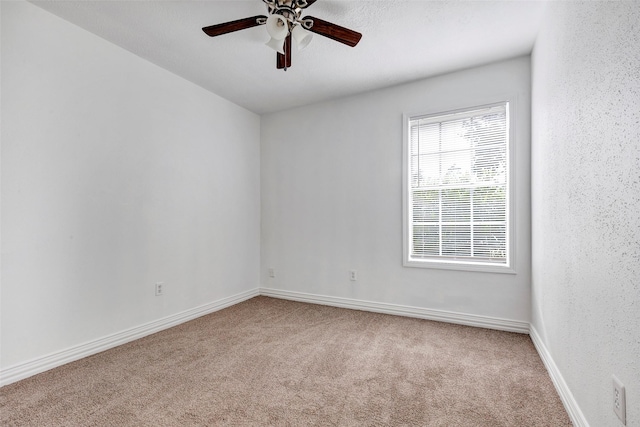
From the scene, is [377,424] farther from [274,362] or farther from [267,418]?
[274,362]

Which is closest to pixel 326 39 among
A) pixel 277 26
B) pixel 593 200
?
pixel 277 26

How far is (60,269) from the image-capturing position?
91.1 inches

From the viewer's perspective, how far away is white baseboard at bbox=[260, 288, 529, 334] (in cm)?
297

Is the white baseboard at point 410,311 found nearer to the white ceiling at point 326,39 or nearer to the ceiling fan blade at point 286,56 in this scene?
the white ceiling at point 326,39

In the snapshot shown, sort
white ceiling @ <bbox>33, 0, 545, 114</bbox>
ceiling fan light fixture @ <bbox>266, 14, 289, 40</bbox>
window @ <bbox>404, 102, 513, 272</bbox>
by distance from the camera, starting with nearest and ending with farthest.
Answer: ceiling fan light fixture @ <bbox>266, 14, 289, 40</bbox> → white ceiling @ <bbox>33, 0, 545, 114</bbox> → window @ <bbox>404, 102, 513, 272</bbox>

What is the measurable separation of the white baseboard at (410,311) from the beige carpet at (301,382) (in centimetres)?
11

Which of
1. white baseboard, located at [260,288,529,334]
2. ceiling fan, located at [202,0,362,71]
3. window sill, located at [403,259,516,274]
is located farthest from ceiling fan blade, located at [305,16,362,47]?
white baseboard, located at [260,288,529,334]

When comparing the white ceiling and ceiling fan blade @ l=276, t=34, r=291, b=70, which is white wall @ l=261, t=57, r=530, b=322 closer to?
the white ceiling

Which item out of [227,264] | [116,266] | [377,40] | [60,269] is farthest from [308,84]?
[60,269]

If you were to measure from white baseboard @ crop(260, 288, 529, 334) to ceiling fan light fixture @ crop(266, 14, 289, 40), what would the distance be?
9.36 ft

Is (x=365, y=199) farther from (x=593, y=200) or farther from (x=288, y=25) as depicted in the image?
(x=593, y=200)

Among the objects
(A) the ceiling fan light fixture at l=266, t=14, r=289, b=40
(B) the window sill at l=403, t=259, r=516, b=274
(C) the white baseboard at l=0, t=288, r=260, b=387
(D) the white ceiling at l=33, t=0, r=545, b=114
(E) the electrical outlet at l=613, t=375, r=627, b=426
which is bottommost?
(C) the white baseboard at l=0, t=288, r=260, b=387

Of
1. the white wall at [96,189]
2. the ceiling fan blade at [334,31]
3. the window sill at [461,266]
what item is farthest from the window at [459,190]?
the white wall at [96,189]

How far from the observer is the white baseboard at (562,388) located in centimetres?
155
